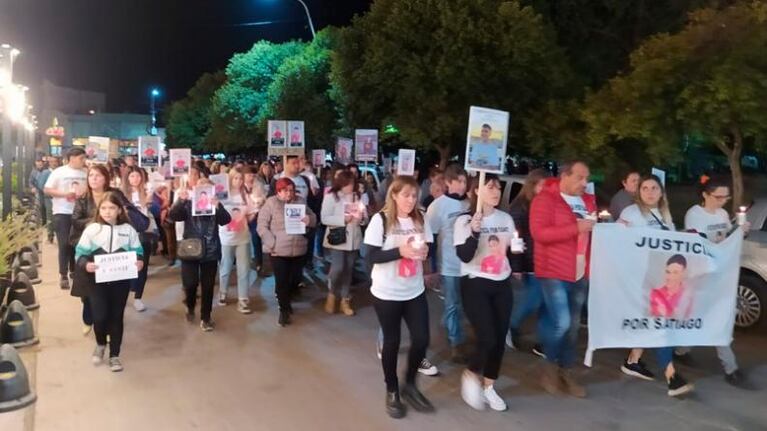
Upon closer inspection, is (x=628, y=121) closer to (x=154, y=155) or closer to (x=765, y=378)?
(x=765, y=378)

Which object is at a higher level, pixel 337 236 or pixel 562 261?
pixel 562 261

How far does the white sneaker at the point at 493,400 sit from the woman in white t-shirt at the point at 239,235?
4084mm

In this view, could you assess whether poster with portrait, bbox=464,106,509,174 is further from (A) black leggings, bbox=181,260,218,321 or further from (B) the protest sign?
(A) black leggings, bbox=181,260,218,321

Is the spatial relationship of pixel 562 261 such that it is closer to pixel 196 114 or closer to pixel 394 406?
pixel 394 406

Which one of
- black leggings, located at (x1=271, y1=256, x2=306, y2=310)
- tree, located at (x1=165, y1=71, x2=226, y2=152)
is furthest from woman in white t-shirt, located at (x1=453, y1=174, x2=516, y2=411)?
tree, located at (x1=165, y1=71, x2=226, y2=152)

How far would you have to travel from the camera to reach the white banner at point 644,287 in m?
6.33

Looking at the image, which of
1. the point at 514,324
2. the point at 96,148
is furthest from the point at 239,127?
the point at 514,324

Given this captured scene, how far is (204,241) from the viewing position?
8117 millimetres

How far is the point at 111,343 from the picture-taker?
22.3 feet

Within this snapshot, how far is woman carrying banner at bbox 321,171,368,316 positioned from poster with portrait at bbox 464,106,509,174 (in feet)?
10.4

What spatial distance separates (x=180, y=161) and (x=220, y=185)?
1.13 meters

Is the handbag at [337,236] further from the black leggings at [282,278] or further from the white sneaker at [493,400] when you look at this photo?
the white sneaker at [493,400]

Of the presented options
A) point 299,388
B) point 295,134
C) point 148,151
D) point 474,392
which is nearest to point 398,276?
point 474,392

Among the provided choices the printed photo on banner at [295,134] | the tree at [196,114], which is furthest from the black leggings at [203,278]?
the tree at [196,114]
